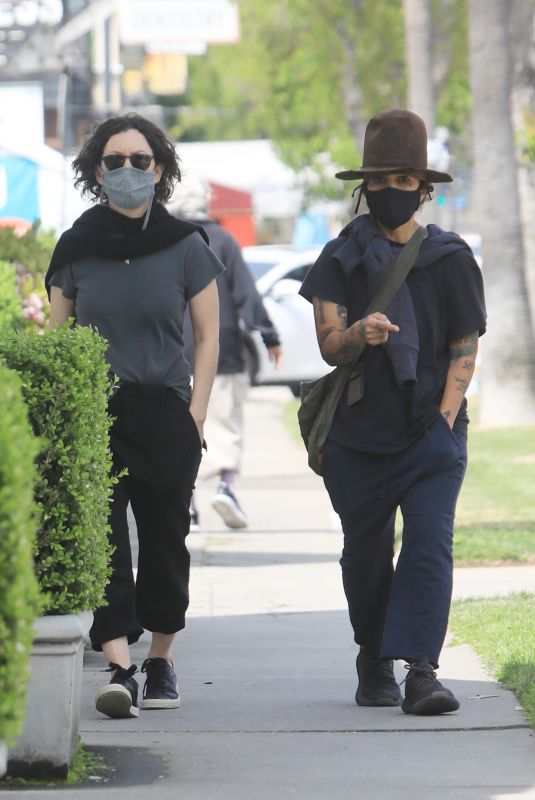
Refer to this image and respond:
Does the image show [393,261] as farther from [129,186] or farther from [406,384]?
[129,186]

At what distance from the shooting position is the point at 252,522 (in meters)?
11.1

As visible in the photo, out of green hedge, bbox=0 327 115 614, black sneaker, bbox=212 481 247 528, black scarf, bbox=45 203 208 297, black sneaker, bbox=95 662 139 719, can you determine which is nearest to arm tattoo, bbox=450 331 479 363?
black scarf, bbox=45 203 208 297

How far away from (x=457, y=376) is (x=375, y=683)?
1049 millimetres

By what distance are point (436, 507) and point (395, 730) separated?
716 mm

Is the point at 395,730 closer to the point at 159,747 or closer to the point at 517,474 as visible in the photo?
the point at 159,747

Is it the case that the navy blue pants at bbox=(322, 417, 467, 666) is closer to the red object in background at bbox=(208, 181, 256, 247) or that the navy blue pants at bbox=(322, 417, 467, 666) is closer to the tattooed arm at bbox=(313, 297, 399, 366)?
the tattooed arm at bbox=(313, 297, 399, 366)

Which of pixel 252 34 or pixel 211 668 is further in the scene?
pixel 252 34

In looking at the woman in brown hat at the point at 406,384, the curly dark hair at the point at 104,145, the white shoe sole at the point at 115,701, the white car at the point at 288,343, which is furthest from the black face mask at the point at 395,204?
the white car at the point at 288,343

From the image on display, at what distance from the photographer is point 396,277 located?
5.57m

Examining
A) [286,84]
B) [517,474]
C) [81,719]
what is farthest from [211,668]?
[286,84]

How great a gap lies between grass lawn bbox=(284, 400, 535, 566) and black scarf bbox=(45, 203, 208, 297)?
146 inches

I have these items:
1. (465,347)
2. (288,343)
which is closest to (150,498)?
(465,347)

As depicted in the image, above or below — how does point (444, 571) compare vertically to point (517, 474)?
above

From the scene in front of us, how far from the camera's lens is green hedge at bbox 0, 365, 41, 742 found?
11.6 feet
